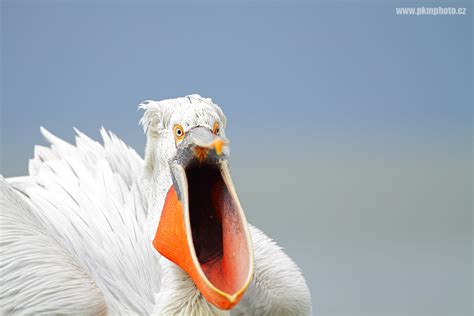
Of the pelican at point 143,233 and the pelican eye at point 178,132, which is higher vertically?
the pelican eye at point 178,132

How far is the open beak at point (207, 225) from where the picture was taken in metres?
3.42

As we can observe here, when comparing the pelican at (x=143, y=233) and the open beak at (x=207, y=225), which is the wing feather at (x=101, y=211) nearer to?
the pelican at (x=143, y=233)

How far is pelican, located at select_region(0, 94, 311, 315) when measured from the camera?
140 inches

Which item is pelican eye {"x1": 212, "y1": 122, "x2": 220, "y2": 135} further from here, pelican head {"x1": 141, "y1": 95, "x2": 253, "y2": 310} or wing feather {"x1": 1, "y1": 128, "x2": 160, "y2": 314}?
wing feather {"x1": 1, "y1": 128, "x2": 160, "y2": 314}

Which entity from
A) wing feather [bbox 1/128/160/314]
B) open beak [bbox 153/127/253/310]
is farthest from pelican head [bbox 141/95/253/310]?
wing feather [bbox 1/128/160/314]

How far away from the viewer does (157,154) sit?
4.05 m

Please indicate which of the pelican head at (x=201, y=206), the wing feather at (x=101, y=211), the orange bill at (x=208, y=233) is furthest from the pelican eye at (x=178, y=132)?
the wing feather at (x=101, y=211)

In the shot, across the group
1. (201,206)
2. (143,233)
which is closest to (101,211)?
(143,233)

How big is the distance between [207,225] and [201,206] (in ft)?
0.33

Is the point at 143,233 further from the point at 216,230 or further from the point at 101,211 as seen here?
the point at 216,230

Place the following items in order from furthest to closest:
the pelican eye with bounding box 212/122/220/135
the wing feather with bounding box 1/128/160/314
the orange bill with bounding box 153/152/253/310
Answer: the wing feather with bounding box 1/128/160/314 → the pelican eye with bounding box 212/122/220/135 → the orange bill with bounding box 153/152/253/310

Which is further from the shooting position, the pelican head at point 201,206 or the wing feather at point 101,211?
the wing feather at point 101,211

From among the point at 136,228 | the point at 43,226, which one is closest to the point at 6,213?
the point at 43,226

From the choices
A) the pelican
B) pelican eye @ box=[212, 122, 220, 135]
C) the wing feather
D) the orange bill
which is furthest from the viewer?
the wing feather
